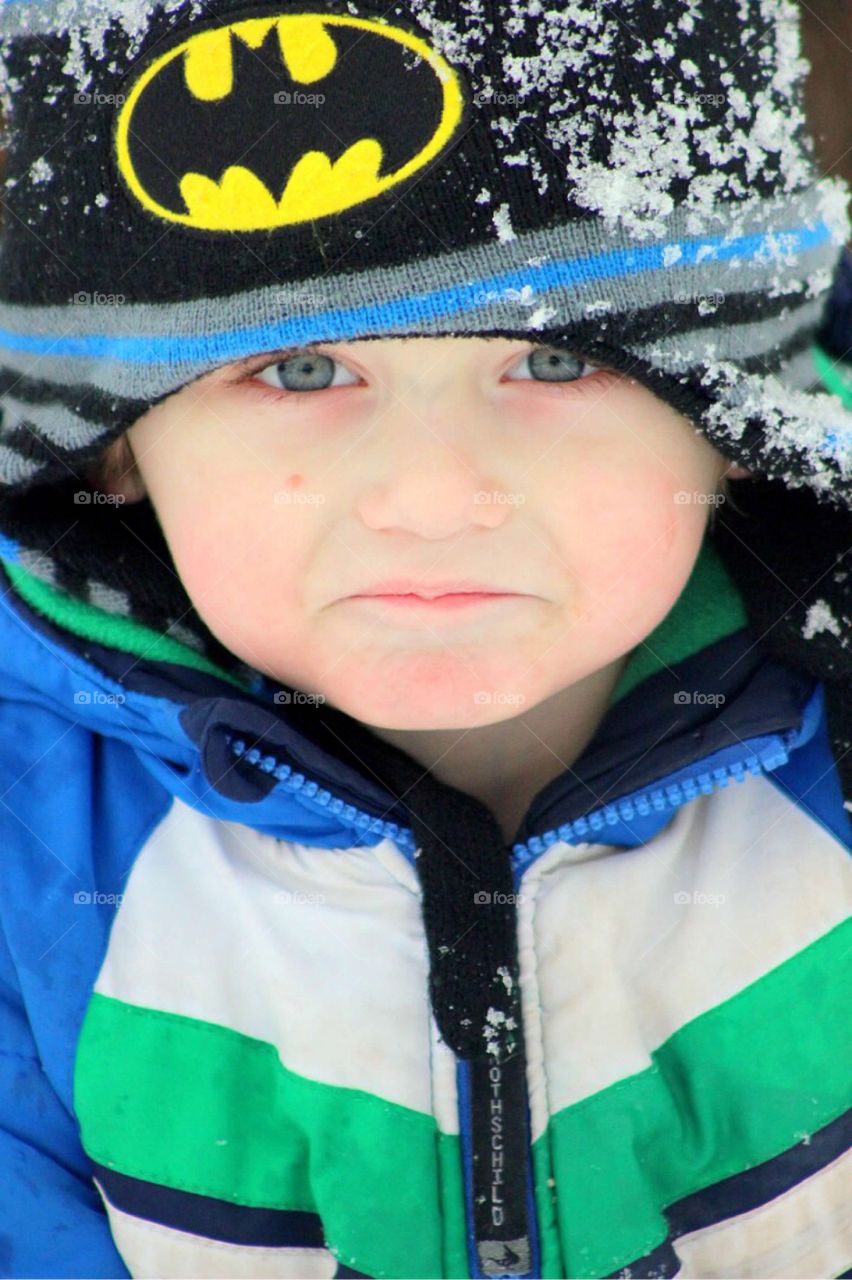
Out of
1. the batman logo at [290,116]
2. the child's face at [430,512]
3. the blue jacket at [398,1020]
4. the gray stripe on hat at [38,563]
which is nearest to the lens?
the batman logo at [290,116]

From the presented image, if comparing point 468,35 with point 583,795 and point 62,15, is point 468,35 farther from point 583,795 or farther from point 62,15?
point 583,795

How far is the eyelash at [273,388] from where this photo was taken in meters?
1.13

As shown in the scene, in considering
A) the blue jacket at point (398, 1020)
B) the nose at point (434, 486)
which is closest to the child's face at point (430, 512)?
the nose at point (434, 486)

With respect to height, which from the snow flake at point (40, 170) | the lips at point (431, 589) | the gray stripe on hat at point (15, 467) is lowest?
the lips at point (431, 589)

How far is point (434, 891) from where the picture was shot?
4.02 ft

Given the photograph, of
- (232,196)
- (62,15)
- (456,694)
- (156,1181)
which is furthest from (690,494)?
(156,1181)

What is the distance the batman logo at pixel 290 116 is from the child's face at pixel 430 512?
0.13m

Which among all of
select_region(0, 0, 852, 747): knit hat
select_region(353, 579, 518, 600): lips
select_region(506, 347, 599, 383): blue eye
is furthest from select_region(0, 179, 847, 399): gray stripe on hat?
select_region(353, 579, 518, 600): lips

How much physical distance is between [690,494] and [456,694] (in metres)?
0.29

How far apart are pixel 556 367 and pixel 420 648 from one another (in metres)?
0.28

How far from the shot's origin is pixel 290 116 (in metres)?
1.01

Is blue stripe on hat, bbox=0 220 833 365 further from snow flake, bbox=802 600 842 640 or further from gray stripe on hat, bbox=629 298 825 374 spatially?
snow flake, bbox=802 600 842 640

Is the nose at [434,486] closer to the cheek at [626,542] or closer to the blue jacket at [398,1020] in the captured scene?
the cheek at [626,542]

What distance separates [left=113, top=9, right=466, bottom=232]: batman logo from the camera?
997 millimetres
